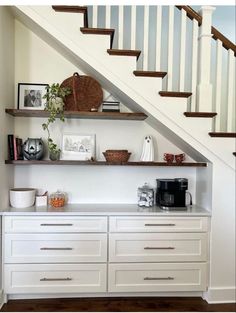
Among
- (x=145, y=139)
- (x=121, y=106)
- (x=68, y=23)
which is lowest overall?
(x=145, y=139)

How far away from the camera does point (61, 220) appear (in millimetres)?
2357

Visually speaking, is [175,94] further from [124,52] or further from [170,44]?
[124,52]

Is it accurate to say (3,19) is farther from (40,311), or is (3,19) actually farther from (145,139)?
(40,311)

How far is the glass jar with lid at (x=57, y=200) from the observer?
258 centimetres

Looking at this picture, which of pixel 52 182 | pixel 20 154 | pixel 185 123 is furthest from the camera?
pixel 52 182

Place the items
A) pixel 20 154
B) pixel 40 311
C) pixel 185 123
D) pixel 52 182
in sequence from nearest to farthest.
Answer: pixel 40 311
pixel 185 123
pixel 20 154
pixel 52 182

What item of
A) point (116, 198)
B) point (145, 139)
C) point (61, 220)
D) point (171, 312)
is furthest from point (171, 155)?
point (171, 312)

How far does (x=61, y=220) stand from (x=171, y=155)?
1197 millimetres

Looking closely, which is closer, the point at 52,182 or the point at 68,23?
the point at 68,23

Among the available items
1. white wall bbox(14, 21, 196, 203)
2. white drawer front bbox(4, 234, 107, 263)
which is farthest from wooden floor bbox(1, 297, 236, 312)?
white wall bbox(14, 21, 196, 203)

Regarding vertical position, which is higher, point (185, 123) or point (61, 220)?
point (185, 123)

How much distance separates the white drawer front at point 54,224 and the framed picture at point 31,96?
106 cm

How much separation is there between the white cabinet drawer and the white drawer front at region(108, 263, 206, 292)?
13cm

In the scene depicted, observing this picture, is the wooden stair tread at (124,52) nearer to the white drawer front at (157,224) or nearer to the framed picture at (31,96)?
the framed picture at (31,96)
